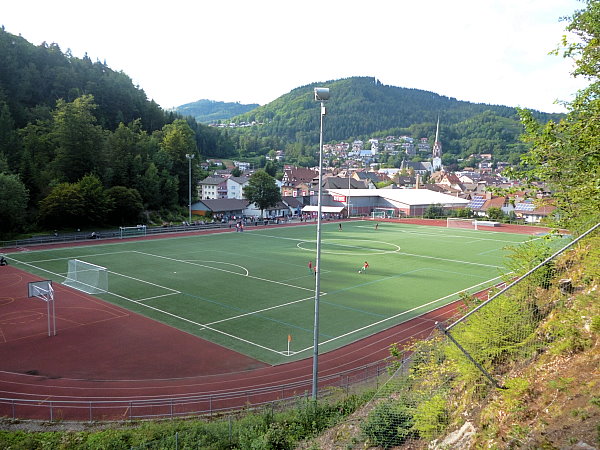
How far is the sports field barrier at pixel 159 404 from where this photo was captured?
15281 millimetres

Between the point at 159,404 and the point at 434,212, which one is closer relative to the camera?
the point at 159,404

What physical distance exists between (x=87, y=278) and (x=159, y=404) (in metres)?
20.2

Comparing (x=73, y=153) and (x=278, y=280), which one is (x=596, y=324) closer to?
(x=278, y=280)

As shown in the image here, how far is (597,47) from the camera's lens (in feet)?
36.8

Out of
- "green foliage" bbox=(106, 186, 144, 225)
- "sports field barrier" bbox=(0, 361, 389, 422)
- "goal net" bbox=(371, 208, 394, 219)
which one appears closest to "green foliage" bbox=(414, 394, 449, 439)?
"sports field barrier" bbox=(0, 361, 389, 422)

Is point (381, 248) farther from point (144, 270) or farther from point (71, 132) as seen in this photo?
point (71, 132)

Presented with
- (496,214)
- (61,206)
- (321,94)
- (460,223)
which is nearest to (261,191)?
(61,206)

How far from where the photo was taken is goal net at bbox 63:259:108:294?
31812 millimetres

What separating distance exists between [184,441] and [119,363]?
9.13 m

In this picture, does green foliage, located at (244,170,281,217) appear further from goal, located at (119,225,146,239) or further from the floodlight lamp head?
the floodlight lamp head

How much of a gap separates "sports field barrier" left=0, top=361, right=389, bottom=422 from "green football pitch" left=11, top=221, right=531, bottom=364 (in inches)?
139

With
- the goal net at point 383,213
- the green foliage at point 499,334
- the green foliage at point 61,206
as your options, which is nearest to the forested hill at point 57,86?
the green foliage at point 61,206

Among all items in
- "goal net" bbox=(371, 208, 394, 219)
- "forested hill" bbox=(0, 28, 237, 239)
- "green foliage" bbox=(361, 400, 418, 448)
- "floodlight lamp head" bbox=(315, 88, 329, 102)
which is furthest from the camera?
"goal net" bbox=(371, 208, 394, 219)

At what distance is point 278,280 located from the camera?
117ft
